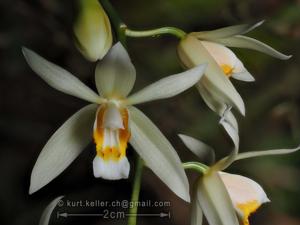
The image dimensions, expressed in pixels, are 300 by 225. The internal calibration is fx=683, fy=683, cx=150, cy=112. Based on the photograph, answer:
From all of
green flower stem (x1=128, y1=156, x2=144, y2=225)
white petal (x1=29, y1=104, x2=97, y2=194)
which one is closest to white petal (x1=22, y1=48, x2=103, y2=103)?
white petal (x1=29, y1=104, x2=97, y2=194)

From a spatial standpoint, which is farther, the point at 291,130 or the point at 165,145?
the point at 291,130

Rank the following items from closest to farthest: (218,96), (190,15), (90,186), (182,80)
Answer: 1. (182,80)
2. (218,96)
3. (190,15)
4. (90,186)

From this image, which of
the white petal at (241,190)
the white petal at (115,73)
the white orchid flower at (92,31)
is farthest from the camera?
the white petal at (241,190)

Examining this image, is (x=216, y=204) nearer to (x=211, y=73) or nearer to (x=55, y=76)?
(x=211, y=73)

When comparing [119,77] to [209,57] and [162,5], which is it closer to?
[209,57]

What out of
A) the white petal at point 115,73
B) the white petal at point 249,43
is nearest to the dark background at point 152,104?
the white petal at point 249,43

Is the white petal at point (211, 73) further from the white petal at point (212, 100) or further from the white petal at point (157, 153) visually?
the white petal at point (157, 153)

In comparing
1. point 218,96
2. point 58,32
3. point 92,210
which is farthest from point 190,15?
point 218,96
